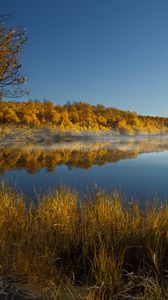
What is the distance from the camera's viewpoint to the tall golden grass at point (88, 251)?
4156mm

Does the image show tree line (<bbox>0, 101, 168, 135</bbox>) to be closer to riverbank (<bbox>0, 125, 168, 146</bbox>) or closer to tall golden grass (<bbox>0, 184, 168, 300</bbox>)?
riverbank (<bbox>0, 125, 168, 146</bbox>)

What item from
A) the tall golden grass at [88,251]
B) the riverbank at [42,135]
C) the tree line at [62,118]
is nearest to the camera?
the tall golden grass at [88,251]

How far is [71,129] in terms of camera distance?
6306cm

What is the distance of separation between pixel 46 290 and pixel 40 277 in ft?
1.17

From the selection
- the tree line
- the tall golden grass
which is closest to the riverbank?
the tree line

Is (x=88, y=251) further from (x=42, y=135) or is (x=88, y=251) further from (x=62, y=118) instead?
(x=62, y=118)

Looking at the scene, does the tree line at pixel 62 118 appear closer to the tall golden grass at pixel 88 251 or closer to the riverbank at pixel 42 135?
the riverbank at pixel 42 135

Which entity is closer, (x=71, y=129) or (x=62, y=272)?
(x=62, y=272)

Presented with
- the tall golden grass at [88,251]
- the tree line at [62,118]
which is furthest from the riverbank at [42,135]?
the tall golden grass at [88,251]

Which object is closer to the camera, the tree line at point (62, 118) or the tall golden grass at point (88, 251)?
the tall golden grass at point (88, 251)

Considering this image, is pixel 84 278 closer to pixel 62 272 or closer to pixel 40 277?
pixel 62 272

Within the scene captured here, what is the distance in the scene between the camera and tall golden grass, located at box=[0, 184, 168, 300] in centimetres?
416

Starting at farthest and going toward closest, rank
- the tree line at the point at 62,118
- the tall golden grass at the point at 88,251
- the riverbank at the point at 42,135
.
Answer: the tree line at the point at 62,118 < the riverbank at the point at 42,135 < the tall golden grass at the point at 88,251

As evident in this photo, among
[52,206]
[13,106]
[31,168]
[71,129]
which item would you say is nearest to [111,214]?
[52,206]
